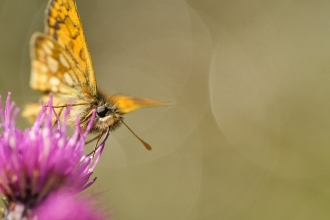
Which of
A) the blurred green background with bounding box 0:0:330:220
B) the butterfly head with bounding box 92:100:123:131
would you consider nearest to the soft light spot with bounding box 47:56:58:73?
the butterfly head with bounding box 92:100:123:131

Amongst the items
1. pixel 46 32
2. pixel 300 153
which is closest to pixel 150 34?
pixel 300 153

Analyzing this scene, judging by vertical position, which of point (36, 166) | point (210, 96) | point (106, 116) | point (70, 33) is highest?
point (70, 33)

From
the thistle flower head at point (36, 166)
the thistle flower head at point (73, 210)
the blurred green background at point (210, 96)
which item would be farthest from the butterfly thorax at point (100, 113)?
the blurred green background at point (210, 96)

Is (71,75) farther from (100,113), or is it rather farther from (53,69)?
(100,113)

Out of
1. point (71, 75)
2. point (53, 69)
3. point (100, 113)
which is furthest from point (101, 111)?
point (53, 69)

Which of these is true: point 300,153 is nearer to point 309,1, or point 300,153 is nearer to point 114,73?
point 309,1

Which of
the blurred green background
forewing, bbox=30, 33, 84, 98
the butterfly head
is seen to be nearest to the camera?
the butterfly head

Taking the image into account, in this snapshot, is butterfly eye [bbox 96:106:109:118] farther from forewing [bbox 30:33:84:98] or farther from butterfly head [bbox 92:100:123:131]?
forewing [bbox 30:33:84:98]
